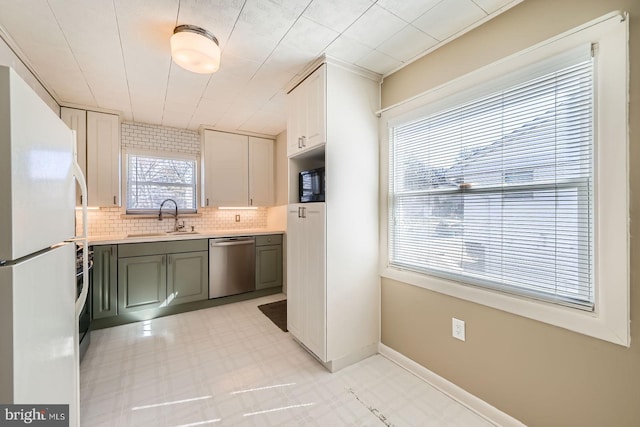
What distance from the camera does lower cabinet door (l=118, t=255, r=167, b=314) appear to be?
9.60 feet

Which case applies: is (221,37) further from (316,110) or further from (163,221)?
(163,221)

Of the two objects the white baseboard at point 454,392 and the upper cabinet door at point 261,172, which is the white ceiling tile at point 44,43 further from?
the white baseboard at point 454,392

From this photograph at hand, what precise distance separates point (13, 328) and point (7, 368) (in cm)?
8

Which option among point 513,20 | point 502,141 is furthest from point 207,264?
point 513,20

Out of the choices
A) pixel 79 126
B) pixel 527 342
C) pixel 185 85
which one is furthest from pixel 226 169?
pixel 527 342

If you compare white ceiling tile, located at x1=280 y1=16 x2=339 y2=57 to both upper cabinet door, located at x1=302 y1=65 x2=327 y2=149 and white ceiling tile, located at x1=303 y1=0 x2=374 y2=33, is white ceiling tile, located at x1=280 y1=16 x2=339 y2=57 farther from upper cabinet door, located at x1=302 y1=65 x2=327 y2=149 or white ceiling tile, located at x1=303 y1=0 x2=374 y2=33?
upper cabinet door, located at x1=302 y1=65 x2=327 y2=149

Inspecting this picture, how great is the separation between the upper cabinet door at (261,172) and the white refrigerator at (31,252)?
3190 mm

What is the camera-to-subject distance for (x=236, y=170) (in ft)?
13.3

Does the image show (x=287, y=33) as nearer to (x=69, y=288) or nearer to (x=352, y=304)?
(x=69, y=288)

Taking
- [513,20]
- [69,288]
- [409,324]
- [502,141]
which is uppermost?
[513,20]

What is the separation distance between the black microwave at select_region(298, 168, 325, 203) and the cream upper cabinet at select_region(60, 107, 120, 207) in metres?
2.42

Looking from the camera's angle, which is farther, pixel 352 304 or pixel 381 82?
pixel 381 82

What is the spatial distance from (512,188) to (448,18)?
1.12 m

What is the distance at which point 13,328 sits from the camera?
56 cm
